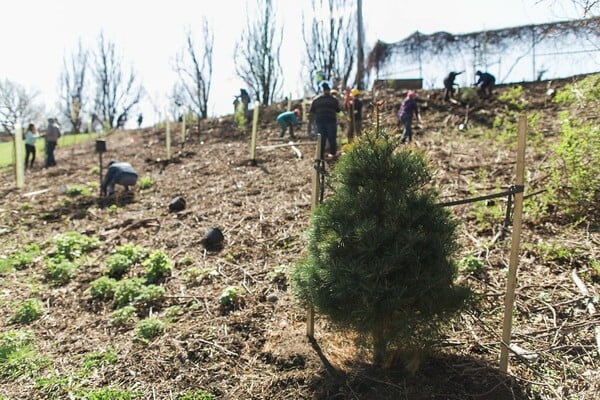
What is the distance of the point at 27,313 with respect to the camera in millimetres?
5094

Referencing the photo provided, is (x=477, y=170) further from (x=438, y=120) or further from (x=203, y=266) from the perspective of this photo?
(x=438, y=120)

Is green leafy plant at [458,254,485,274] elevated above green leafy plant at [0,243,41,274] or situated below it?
above

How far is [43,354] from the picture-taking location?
14.3 feet

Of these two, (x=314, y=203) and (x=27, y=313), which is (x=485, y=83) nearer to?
(x=314, y=203)

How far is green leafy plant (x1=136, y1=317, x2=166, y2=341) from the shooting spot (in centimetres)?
434

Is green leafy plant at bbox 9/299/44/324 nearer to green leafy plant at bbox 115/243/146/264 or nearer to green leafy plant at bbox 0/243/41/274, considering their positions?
green leafy plant at bbox 115/243/146/264

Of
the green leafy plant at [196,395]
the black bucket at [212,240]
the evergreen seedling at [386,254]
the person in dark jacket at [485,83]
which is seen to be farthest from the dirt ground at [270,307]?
the person in dark jacket at [485,83]

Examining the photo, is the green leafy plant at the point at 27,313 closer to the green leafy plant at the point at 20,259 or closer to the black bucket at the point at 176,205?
the green leafy plant at the point at 20,259

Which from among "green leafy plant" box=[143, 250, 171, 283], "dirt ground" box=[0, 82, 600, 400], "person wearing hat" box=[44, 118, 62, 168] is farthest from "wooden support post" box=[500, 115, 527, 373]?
"person wearing hat" box=[44, 118, 62, 168]

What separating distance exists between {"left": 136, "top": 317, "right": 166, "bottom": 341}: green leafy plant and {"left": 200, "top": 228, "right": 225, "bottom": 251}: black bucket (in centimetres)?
199

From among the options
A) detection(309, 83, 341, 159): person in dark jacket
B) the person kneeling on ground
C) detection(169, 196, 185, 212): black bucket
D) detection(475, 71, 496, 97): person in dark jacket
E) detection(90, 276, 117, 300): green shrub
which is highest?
detection(475, 71, 496, 97): person in dark jacket

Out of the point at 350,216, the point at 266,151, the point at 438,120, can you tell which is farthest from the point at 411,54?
the point at 350,216

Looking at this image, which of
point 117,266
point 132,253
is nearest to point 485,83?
point 132,253

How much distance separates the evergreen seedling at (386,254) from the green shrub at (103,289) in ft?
10.3
